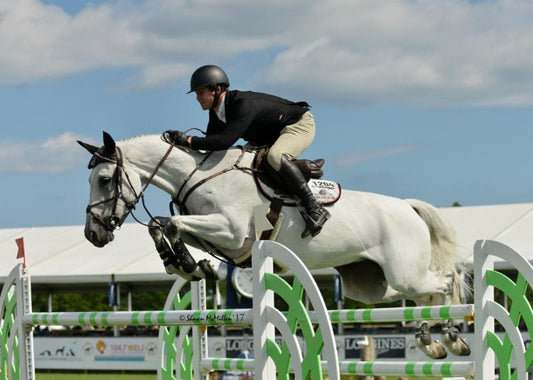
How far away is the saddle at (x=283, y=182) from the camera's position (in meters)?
6.08

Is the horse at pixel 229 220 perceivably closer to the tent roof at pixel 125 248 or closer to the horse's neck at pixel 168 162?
the horse's neck at pixel 168 162

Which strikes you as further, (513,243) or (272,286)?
(513,243)

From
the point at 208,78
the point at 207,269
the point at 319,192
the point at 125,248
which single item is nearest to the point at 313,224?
the point at 319,192

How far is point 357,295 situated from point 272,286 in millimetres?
2390

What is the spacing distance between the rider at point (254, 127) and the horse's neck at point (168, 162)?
10 centimetres

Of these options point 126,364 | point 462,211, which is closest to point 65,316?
point 126,364

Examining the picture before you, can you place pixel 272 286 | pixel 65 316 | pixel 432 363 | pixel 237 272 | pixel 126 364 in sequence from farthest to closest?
pixel 126 364 < pixel 237 272 < pixel 65 316 < pixel 432 363 < pixel 272 286

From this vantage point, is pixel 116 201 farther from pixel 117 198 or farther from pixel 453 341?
pixel 453 341

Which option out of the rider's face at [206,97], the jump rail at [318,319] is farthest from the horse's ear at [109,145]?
the jump rail at [318,319]

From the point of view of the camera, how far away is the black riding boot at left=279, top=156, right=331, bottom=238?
19.6 feet

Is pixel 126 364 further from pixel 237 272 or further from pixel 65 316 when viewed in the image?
pixel 65 316

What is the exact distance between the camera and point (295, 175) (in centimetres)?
597

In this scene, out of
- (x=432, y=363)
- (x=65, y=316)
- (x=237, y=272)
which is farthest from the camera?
(x=237, y=272)

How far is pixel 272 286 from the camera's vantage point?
14.6 feet
